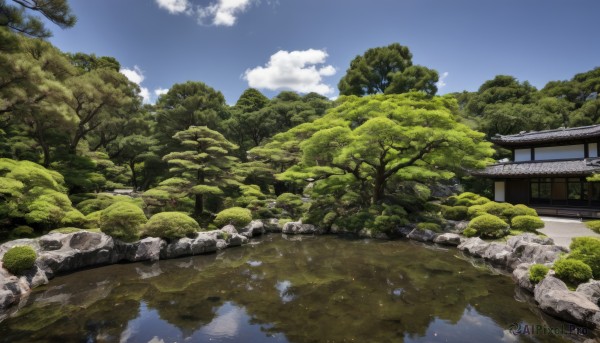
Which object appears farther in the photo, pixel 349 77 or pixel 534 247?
pixel 349 77

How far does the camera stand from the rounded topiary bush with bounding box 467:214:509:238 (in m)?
11.5

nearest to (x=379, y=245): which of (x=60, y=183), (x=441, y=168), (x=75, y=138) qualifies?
(x=441, y=168)

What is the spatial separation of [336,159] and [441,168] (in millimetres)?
6509

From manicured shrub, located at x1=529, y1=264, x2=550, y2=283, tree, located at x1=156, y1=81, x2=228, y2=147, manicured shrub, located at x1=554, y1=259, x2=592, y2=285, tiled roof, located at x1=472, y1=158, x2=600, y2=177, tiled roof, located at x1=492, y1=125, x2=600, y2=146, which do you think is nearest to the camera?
manicured shrub, located at x1=554, y1=259, x2=592, y2=285

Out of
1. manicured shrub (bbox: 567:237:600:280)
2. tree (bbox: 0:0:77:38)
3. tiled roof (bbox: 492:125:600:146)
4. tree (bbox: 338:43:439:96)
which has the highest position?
tree (bbox: 338:43:439:96)

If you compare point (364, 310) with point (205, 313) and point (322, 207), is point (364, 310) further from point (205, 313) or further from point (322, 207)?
point (322, 207)

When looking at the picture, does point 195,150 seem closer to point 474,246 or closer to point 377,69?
point 474,246

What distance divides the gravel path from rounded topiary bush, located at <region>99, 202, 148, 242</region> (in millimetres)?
14562

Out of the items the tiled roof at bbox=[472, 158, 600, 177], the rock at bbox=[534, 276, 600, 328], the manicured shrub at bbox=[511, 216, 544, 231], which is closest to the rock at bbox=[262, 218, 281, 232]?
the manicured shrub at bbox=[511, 216, 544, 231]

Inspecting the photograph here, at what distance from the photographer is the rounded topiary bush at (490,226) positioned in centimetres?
1148

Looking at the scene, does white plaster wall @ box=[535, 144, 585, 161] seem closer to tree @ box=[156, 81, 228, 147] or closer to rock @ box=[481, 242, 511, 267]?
rock @ box=[481, 242, 511, 267]

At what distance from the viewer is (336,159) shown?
14.5 metres

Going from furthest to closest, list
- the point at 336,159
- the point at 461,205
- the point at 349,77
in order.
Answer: the point at 349,77 → the point at 461,205 → the point at 336,159

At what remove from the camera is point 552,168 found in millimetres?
16844
